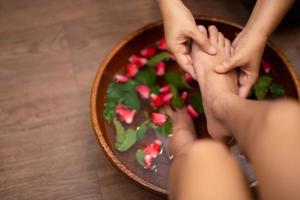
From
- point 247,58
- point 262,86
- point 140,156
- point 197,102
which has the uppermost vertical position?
point 247,58

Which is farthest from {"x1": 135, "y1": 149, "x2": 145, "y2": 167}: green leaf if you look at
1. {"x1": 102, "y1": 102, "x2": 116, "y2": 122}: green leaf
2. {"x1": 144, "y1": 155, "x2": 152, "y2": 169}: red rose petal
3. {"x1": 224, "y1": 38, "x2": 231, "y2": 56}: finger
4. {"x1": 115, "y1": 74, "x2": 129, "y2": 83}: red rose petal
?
{"x1": 224, "y1": 38, "x2": 231, "y2": 56}: finger

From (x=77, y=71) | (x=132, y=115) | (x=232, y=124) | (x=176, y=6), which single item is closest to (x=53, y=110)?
(x=77, y=71)

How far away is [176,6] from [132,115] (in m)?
0.32

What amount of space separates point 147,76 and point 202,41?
242 mm

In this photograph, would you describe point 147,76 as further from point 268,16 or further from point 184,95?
point 268,16

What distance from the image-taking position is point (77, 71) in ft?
4.34

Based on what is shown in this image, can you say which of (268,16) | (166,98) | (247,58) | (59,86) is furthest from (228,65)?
(59,86)

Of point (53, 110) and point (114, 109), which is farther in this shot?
point (53, 110)

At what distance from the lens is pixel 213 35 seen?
1.06 meters

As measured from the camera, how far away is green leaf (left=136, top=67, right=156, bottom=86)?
3.88 feet

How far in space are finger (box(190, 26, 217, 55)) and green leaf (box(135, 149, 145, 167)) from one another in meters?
0.31

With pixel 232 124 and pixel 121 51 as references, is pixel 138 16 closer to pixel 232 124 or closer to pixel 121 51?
pixel 121 51

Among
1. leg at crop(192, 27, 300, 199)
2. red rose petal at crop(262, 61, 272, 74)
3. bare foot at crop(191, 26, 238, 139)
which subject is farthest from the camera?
red rose petal at crop(262, 61, 272, 74)

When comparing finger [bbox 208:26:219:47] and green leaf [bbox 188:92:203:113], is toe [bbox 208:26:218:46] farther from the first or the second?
green leaf [bbox 188:92:203:113]
